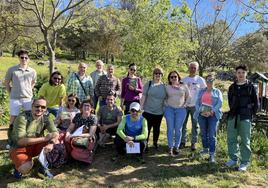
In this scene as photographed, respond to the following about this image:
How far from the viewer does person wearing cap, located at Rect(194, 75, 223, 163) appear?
22.2ft

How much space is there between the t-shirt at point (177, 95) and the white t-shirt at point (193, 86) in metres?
0.26

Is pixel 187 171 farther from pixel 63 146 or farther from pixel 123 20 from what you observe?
pixel 123 20

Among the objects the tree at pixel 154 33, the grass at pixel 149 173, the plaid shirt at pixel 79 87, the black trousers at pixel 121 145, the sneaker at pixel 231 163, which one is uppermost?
the tree at pixel 154 33

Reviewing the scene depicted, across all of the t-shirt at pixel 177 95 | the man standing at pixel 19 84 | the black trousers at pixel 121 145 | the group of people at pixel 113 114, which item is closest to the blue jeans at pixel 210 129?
the group of people at pixel 113 114

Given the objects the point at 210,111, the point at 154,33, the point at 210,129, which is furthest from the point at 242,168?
the point at 154,33

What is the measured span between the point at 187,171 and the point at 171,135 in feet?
2.85

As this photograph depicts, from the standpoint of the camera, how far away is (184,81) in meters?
7.43

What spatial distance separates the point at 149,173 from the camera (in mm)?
6348

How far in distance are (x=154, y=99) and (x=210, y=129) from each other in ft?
4.19

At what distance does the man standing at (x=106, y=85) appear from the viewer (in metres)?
7.81

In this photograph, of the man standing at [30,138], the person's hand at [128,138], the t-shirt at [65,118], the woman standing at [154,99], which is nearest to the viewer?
the man standing at [30,138]

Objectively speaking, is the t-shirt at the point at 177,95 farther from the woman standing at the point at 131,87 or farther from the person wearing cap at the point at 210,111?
the woman standing at the point at 131,87

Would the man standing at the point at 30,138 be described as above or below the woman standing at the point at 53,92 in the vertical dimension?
below

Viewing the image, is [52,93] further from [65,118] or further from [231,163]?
[231,163]
